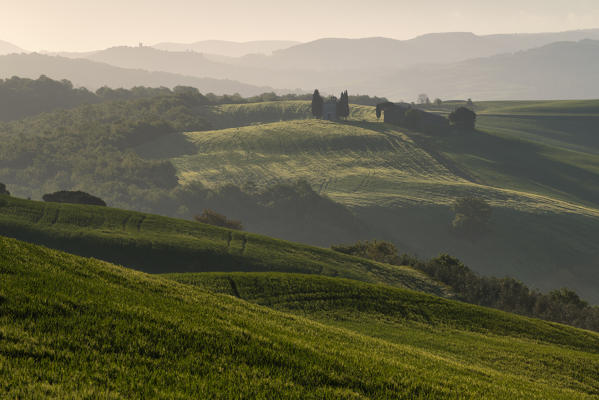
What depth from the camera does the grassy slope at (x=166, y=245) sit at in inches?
2391

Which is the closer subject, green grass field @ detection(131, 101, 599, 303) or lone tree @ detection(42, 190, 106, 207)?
lone tree @ detection(42, 190, 106, 207)

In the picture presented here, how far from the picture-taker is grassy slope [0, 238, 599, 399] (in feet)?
40.8

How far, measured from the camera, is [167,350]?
14.8 m

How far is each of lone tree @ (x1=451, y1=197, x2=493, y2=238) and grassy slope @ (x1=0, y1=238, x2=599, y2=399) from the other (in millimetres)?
127388

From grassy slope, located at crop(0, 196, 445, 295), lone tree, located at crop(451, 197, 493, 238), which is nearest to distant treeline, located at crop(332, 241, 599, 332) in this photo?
grassy slope, located at crop(0, 196, 445, 295)

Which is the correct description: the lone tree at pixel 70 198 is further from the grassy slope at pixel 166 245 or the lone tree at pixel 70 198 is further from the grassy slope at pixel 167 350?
the grassy slope at pixel 167 350

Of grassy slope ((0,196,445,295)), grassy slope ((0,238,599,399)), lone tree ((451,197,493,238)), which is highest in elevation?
grassy slope ((0,238,599,399))

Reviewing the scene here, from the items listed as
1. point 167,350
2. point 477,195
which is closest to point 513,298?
point 167,350

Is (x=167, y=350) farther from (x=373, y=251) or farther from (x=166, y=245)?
(x=373, y=251)

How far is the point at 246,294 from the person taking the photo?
43.5 meters

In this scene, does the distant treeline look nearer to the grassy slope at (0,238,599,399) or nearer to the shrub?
the shrub

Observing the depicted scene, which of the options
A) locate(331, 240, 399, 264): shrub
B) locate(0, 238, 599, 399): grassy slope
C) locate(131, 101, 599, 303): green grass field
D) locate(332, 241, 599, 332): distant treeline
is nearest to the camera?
locate(0, 238, 599, 399): grassy slope

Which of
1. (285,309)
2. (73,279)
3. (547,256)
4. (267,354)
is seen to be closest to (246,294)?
(285,309)

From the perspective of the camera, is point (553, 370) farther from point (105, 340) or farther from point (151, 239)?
point (151, 239)
